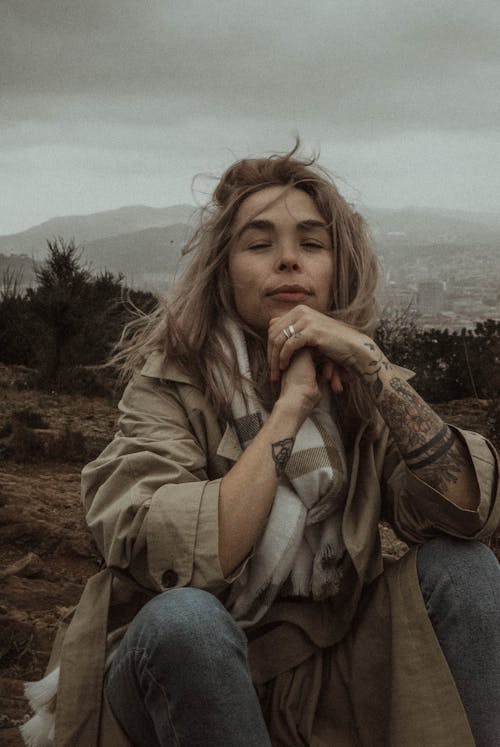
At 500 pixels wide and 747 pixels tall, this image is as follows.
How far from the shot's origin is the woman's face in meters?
2.14

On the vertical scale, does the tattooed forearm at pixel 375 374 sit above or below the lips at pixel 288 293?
below

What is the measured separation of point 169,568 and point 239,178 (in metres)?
1.18

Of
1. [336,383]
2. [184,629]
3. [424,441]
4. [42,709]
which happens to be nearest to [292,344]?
[336,383]

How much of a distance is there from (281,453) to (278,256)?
23.2 inches

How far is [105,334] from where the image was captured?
40.8 feet

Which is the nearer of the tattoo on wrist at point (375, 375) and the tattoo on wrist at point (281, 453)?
the tattoo on wrist at point (281, 453)

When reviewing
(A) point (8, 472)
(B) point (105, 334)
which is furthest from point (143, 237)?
(A) point (8, 472)

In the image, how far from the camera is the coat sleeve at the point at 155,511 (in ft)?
5.53

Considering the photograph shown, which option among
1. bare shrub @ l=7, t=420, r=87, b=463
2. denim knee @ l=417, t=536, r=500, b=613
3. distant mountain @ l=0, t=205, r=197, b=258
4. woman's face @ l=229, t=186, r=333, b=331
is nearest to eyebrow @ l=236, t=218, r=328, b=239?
woman's face @ l=229, t=186, r=333, b=331

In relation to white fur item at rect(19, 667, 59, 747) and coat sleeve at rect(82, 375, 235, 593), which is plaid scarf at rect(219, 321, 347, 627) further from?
white fur item at rect(19, 667, 59, 747)

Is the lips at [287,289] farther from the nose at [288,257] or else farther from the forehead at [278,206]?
the forehead at [278,206]

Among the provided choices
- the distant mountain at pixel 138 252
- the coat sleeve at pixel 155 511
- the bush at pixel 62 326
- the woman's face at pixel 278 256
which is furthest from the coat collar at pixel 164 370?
the distant mountain at pixel 138 252

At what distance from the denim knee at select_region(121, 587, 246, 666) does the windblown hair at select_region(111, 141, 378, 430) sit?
2.17 feet

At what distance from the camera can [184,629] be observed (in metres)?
1.54
